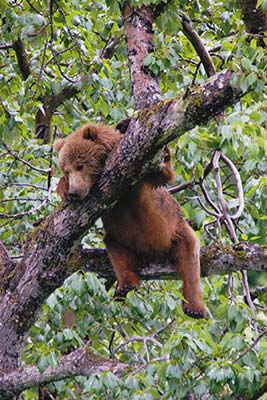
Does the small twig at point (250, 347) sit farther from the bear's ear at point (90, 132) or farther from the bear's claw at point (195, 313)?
the bear's ear at point (90, 132)

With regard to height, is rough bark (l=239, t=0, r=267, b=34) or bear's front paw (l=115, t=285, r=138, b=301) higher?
rough bark (l=239, t=0, r=267, b=34)

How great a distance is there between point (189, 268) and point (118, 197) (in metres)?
0.95

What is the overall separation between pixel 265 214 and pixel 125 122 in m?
2.12

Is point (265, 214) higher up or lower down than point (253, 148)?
lower down

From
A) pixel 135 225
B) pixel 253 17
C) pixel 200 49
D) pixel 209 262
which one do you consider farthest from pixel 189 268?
pixel 253 17

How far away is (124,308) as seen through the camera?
199 inches

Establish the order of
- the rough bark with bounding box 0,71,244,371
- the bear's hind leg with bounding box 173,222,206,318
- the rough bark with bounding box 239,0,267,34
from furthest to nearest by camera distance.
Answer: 1. the bear's hind leg with bounding box 173,222,206,318
2. the rough bark with bounding box 239,0,267,34
3. the rough bark with bounding box 0,71,244,371

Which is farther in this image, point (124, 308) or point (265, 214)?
point (265, 214)

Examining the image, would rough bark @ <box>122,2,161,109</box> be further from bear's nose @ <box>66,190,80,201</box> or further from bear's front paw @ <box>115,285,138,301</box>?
bear's front paw @ <box>115,285,138,301</box>

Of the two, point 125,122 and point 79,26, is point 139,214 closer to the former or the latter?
point 125,122

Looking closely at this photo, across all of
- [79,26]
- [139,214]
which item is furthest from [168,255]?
[79,26]

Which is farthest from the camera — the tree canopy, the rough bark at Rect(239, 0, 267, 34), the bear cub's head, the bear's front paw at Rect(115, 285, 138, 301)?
the bear's front paw at Rect(115, 285, 138, 301)

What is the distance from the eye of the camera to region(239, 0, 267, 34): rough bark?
162 inches

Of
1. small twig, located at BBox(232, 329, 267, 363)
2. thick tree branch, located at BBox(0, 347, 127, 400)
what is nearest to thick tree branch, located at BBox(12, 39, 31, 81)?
thick tree branch, located at BBox(0, 347, 127, 400)
